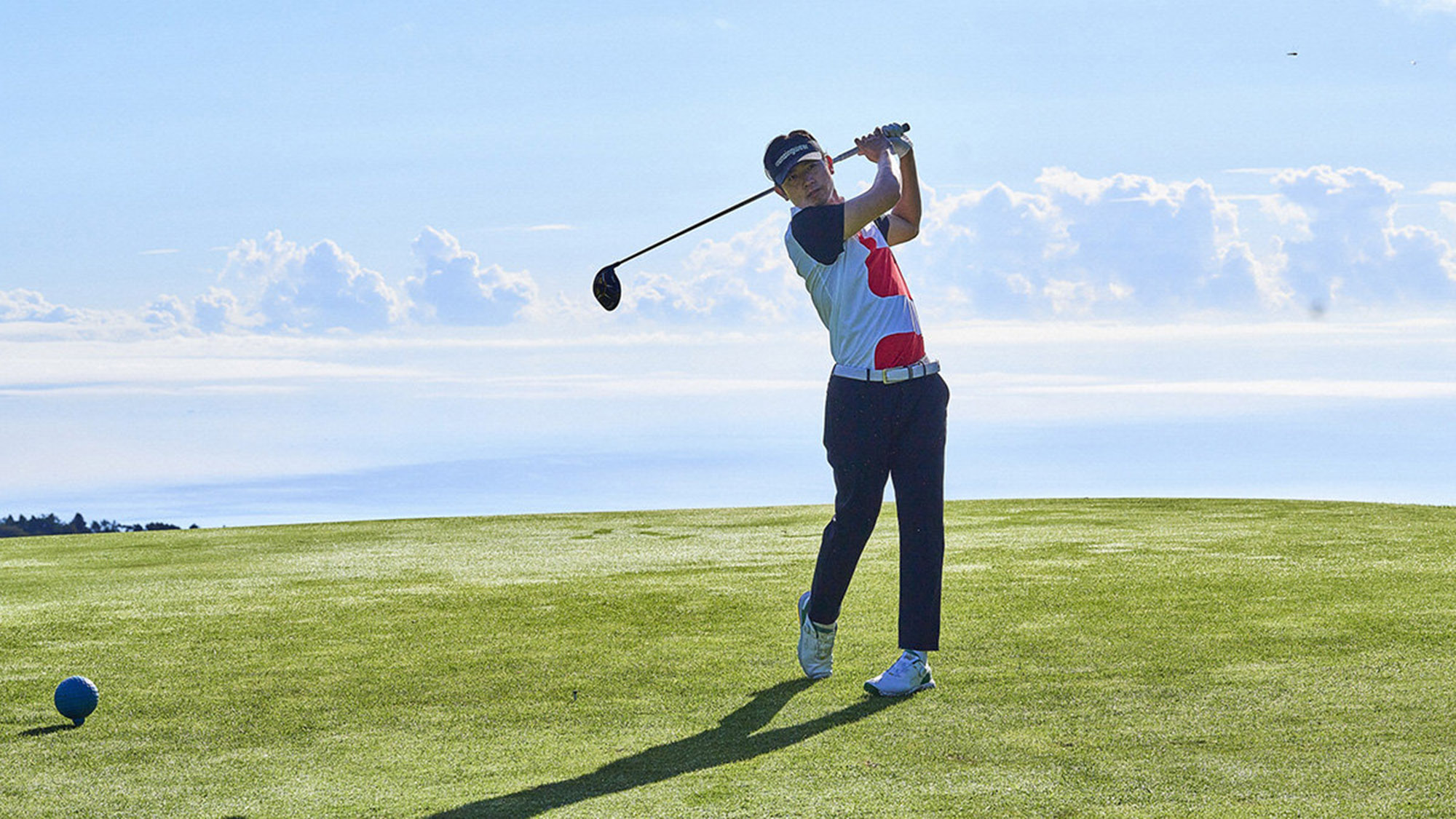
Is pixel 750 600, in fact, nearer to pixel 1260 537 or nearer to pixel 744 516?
pixel 1260 537

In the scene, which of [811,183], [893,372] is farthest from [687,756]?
[811,183]

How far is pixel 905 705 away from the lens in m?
4.11

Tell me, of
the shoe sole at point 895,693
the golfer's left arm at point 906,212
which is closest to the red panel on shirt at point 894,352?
the golfer's left arm at point 906,212

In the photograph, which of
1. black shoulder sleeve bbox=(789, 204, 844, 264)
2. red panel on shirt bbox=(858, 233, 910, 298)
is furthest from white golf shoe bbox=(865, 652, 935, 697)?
black shoulder sleeve bbox=(789, 204, 844, 264)

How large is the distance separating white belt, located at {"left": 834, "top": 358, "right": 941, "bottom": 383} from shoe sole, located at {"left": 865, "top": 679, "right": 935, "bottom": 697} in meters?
0.97

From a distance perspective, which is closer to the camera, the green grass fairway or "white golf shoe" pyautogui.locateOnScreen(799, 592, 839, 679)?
the green grass fairway

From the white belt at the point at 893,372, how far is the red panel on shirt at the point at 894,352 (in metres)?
0.02

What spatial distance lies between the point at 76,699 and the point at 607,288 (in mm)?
2380

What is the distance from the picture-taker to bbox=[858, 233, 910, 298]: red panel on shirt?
4449 mm

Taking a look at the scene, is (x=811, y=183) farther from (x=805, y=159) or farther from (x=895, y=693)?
(x=895, y=693)

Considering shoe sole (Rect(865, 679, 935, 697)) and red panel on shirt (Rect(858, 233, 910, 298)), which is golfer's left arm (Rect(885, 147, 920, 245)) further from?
shoe sole (Rect(865, 679, 935, 697))

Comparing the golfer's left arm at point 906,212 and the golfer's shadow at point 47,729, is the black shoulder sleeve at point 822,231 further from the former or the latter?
the golfer's shadow at point 47,729

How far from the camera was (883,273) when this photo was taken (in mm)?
4484

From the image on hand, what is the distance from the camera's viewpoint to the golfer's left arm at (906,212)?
4719 mm
